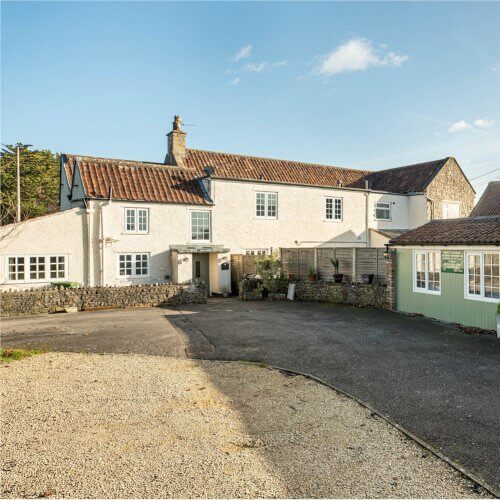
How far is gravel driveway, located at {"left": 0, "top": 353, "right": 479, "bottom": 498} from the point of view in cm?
492

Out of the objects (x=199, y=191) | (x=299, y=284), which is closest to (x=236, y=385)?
(x=299, y=284)

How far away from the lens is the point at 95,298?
19.6 m

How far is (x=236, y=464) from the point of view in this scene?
540 centimetres

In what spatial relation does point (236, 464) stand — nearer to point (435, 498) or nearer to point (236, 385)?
point (435, 498)

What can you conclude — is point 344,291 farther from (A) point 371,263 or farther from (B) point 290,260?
(B) point 290,260

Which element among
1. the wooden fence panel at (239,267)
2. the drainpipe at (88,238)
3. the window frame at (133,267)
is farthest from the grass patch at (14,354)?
the wooden fence panel at (239,267)

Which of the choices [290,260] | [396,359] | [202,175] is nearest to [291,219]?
[290,260]

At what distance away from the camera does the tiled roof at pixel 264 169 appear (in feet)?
93.1

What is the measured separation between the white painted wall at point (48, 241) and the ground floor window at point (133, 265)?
1.88 metres

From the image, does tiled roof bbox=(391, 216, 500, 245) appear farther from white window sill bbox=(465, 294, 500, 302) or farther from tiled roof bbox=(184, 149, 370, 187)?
tiled roof bbox=(184, 149, 370, 187)

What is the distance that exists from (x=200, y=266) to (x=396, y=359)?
15723 mm

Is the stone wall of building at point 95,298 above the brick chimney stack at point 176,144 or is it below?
below

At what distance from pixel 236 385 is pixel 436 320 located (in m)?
10.0

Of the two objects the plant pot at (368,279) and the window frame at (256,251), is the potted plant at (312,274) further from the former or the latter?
the window frame at (256,251)
